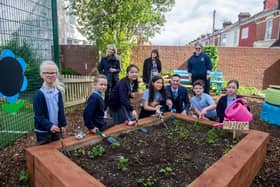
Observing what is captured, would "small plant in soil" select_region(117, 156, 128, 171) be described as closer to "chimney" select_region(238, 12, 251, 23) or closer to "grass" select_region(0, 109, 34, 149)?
"grass" select_region(0, 109, 34, 149)

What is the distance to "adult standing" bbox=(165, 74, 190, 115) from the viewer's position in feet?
11.8

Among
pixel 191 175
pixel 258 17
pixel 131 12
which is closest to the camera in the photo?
pixel 191 175

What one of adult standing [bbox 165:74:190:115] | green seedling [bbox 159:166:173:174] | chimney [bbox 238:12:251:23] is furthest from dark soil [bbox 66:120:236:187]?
chimney [bbox 238:12:251:23]

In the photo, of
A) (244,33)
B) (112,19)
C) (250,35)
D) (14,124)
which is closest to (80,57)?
(112,19)

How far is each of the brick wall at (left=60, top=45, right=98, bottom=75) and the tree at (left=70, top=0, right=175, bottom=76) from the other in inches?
38.2

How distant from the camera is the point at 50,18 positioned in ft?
13.9

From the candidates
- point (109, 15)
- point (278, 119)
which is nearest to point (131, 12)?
point (109, 15)

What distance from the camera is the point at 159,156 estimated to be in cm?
212

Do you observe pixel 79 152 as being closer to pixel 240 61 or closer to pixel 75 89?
pixel 75 89

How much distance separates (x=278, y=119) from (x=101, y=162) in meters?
4.28

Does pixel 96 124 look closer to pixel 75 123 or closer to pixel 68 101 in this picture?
pixel 75 123

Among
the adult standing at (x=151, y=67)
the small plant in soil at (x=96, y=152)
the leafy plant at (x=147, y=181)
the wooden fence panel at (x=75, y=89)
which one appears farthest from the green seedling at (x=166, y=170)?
the wooden fence panel at (x=75, y=89)

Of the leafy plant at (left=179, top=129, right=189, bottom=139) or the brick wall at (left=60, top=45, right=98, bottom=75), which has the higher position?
the brick wall at (left=60, top=45, right=98, bottom=75)

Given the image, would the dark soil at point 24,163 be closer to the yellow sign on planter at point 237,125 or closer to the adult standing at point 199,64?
the yellow sign on planter at point 237,125
